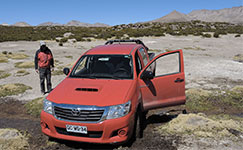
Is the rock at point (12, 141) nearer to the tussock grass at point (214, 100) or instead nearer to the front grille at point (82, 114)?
the front grille at point (82, 114)

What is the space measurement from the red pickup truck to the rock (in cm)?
80

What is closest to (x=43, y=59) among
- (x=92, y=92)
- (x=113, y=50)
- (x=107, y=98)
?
(x=113, y=50)

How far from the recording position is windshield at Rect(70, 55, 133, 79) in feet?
16.8

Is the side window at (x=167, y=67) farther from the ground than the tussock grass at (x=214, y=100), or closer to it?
farther from the ground

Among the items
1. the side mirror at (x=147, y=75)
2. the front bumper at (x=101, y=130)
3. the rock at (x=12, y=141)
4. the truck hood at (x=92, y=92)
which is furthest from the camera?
the side mirror at (x=147, y=75)

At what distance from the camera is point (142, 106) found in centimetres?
497

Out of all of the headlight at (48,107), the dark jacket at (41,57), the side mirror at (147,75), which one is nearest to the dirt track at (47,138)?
the headlight at (48,107)

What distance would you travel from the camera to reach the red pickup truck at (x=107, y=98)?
3.90 meters

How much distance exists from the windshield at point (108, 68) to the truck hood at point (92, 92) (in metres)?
0.30

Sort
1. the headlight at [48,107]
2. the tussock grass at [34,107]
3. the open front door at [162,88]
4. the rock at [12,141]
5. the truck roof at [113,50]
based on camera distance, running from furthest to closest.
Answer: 1. the tussock grass at [34,107]
2. the truck roof at [113,50]
3. the open front door at [162,88]
4. the rock at [12,141]
5. the headlight at [48,107]

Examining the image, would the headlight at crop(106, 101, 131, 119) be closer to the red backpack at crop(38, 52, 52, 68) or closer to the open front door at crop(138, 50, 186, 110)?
the open front door at crop(138, 50, 186, 110)

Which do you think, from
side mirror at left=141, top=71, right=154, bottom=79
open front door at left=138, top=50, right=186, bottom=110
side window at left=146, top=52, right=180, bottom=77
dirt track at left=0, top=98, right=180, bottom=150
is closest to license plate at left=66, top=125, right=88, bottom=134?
dirt track at left=0, top=98, right=180, bottom=150

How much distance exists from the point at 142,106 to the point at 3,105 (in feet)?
17.5

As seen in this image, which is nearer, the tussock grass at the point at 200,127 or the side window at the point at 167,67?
the tussock grass at the point at 200,127
